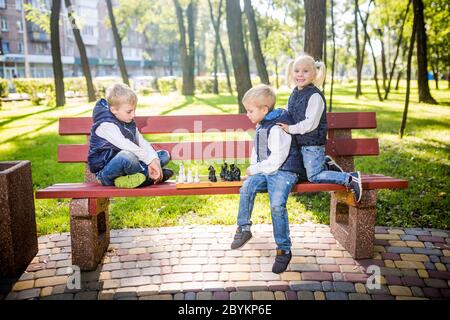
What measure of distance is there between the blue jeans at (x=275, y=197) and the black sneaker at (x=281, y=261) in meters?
0.04

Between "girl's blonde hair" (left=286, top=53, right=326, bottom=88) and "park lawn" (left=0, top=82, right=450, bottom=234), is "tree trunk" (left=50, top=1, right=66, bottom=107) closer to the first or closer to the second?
"park lawn" (left=0, top=82, right=450, bottom=234)

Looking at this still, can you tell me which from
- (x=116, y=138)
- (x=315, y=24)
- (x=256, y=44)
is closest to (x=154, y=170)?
(x=116, y=138)

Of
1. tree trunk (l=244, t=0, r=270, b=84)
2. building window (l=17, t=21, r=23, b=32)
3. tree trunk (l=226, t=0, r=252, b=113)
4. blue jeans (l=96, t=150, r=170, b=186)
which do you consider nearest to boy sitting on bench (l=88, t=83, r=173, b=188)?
blue jeans (l=96, t=150, r=170, b=186)

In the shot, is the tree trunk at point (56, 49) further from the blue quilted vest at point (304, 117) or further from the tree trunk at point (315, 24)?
the blue quilted vest at point (304, 117)

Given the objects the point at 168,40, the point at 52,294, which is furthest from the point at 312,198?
the point at 168,40

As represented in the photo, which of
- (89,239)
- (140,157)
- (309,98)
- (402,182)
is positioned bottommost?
(89,239)

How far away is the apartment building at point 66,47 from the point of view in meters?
36.0

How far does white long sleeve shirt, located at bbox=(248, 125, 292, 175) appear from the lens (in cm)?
355

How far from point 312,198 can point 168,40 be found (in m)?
47.8

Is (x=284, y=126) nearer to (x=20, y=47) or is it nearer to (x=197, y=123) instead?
(x=197, y=123)

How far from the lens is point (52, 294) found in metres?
3.25

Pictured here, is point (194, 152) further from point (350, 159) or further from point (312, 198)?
point (312, 198)

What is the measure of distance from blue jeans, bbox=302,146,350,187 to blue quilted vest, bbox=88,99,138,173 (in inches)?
66.2

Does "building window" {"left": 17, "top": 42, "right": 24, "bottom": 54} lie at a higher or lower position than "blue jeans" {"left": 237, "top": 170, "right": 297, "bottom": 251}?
higher
